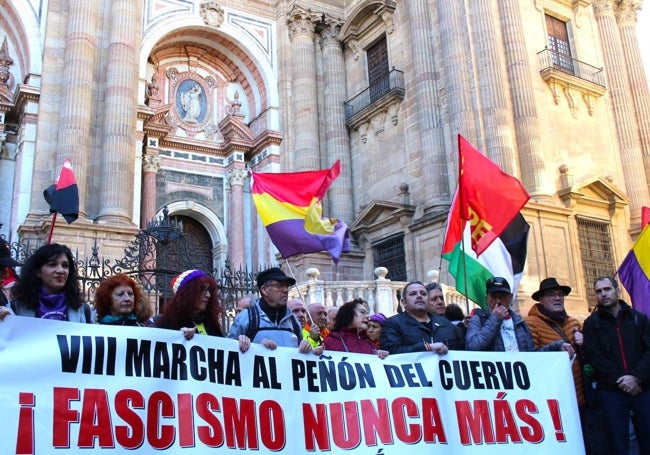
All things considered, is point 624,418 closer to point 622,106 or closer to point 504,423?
point 504,423

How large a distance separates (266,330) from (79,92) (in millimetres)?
14529

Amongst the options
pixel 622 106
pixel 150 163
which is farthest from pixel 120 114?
pixel 622 106

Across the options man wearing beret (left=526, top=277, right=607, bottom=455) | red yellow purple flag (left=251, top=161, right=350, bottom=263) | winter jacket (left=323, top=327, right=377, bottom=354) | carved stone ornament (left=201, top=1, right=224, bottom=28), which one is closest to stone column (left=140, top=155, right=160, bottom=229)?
carved stone ornament (left=201, top=1, right=224, bottom=28)

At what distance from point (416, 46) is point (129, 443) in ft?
57.4

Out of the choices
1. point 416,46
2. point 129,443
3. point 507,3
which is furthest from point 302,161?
point 129,443

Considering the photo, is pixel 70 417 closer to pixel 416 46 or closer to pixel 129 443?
pixel 129 443

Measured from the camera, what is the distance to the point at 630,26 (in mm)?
22875

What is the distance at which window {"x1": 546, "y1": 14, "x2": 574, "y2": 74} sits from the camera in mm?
19973

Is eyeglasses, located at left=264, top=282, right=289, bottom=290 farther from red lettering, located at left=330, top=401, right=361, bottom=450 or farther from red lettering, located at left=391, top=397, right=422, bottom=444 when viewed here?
red lettering, located at left=391, top=397, right=422, bottom=444

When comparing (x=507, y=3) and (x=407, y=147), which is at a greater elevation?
(x=507, y=3)

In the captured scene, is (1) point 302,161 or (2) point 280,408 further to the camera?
(1) point 302,161

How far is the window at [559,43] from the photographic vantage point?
19973 mm

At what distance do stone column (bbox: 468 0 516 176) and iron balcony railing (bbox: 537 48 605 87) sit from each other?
1.71m

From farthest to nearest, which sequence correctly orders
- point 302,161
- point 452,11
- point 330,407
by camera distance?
point 302,161 → point 452,11 → point 330,407
